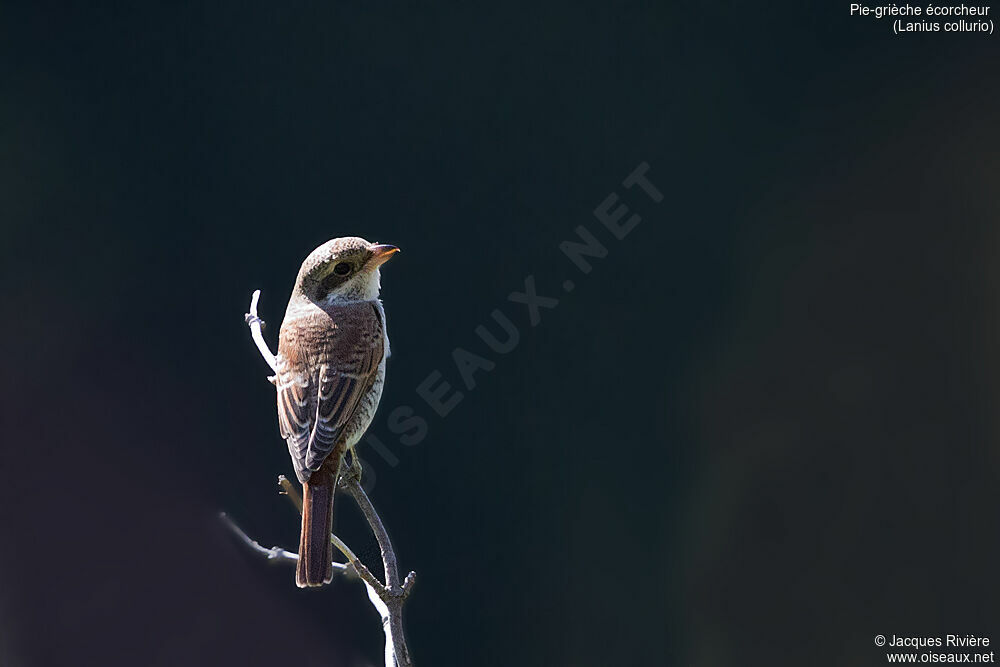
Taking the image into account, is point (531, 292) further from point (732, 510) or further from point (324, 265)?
point (324, 265)

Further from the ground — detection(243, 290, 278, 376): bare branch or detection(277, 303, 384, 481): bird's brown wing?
detection(243, 290, 278, 376): bare branch

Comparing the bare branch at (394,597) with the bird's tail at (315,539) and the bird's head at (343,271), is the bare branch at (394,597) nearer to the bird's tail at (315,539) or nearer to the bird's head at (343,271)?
the bird's tail at (315,539)

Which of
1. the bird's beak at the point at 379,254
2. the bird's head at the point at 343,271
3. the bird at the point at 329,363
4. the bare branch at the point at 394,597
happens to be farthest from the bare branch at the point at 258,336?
the bare branch at the point at 394,597

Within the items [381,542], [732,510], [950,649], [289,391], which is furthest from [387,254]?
[950,649]

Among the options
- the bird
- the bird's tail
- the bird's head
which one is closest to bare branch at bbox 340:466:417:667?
the bird's tail

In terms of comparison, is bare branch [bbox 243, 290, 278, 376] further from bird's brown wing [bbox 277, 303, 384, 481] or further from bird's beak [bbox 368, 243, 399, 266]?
bird's beak [bbox 368, 243, 399, 266]

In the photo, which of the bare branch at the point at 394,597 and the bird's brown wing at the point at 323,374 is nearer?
the bare branch at the point at 394,597

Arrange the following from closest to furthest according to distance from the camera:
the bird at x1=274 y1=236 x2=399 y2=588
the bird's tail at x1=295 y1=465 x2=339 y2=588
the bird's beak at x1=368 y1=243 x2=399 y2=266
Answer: the bird's tail at x1=295 y1=465 x2=339 y2=588 → the bird at x1=274 y1=236 x2=399 y2=588 → the bird's beak at x1=368 y1=243 x2=399 y2=266
